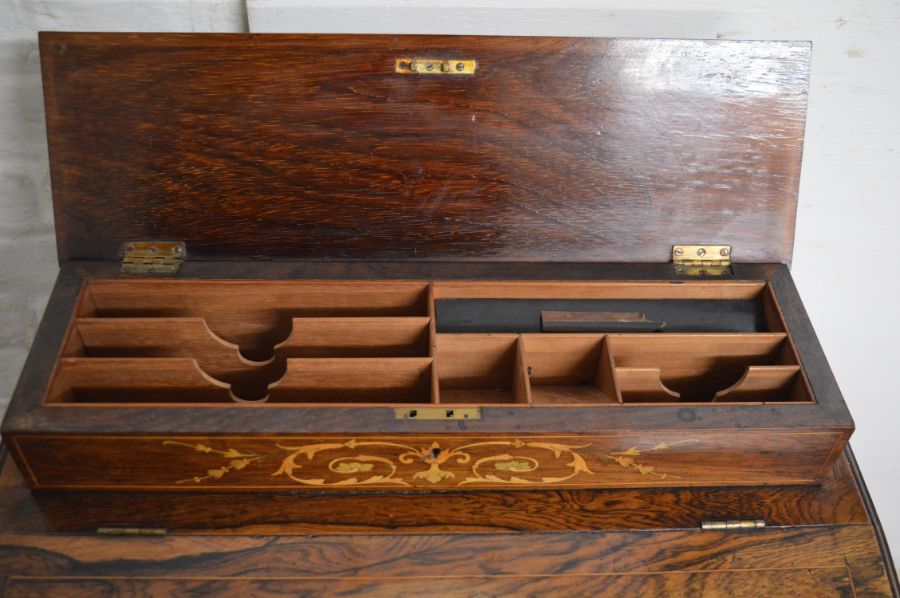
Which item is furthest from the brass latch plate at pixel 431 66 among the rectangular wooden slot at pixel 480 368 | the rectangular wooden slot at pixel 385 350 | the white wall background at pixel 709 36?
the rectangular wooden slot at pixel 480 368

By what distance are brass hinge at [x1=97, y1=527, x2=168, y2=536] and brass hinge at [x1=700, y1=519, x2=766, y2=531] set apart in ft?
3.64

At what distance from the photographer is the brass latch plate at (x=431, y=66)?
193cm

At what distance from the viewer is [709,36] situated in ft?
7.28

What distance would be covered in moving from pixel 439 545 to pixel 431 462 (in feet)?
0.54

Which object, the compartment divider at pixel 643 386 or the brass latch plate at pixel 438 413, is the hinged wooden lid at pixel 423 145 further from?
the brass latch plate at pixel 438 413

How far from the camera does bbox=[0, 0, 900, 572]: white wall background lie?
2.13 metres

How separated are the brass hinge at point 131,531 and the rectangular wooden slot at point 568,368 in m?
0.86

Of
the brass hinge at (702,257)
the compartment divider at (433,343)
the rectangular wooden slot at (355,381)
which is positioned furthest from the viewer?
the brass hinge at (702,257)

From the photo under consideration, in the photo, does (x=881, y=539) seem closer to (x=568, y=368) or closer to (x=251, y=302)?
(x=568, y=368)

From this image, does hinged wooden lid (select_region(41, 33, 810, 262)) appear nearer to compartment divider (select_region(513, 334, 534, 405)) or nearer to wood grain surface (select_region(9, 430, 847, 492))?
compartment divider (select_region(513, 334, 534, 405))

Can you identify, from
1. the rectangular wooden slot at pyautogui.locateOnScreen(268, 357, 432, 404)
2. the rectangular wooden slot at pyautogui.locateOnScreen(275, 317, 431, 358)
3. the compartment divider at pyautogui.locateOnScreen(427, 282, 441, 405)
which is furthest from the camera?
the rectangular wooden slot at pyautogui.locateOnScreen(275, 317, 431, 358)

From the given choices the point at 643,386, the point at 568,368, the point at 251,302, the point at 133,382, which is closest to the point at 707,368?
the point at 643,386

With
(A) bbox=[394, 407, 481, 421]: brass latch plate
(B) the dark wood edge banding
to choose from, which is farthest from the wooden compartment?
(B) the dark wood edge banding

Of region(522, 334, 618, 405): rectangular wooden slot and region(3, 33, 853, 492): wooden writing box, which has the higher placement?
region(3, 33, 853, 492): wooden writing box
